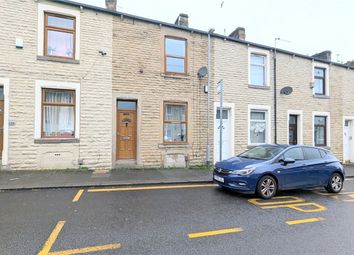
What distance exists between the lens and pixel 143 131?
36.0 feet

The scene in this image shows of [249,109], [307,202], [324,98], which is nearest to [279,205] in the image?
[307,202]

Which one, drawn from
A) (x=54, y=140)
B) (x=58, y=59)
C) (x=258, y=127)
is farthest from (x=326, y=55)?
(x=54, y=140)

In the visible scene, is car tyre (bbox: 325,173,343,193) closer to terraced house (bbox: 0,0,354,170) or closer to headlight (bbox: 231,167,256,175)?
headlight (bbox: 231,167,256,175)

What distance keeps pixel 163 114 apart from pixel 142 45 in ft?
10.7

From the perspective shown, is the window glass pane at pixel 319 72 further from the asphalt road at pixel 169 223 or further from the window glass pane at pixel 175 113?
the asphalt road at pixel 169 223

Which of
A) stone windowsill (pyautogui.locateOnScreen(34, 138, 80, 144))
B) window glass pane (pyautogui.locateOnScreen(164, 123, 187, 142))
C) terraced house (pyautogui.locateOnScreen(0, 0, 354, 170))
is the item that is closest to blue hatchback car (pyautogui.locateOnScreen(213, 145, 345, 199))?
window glass pane (pyautogui.locateOnScreen(164, 123, 187, 142))

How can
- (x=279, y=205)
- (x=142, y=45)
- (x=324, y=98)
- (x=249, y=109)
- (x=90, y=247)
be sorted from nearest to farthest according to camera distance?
(x=90, y=247), (x=279, y=205), (x=142, y=45), (x=249, y=109), (x=324, y=98)

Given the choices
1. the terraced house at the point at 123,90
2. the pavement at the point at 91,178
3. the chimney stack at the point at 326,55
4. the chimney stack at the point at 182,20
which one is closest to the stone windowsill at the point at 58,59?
the terraced house at the point at 123,90

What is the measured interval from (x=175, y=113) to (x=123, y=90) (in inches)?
106

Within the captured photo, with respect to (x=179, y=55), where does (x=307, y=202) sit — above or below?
below

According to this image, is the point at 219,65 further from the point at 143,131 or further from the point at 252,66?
the point at 143,131

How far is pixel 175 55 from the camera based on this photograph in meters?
11.8

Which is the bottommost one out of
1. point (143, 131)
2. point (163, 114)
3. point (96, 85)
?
point (143, 131)

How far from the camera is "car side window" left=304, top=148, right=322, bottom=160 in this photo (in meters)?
7.59
